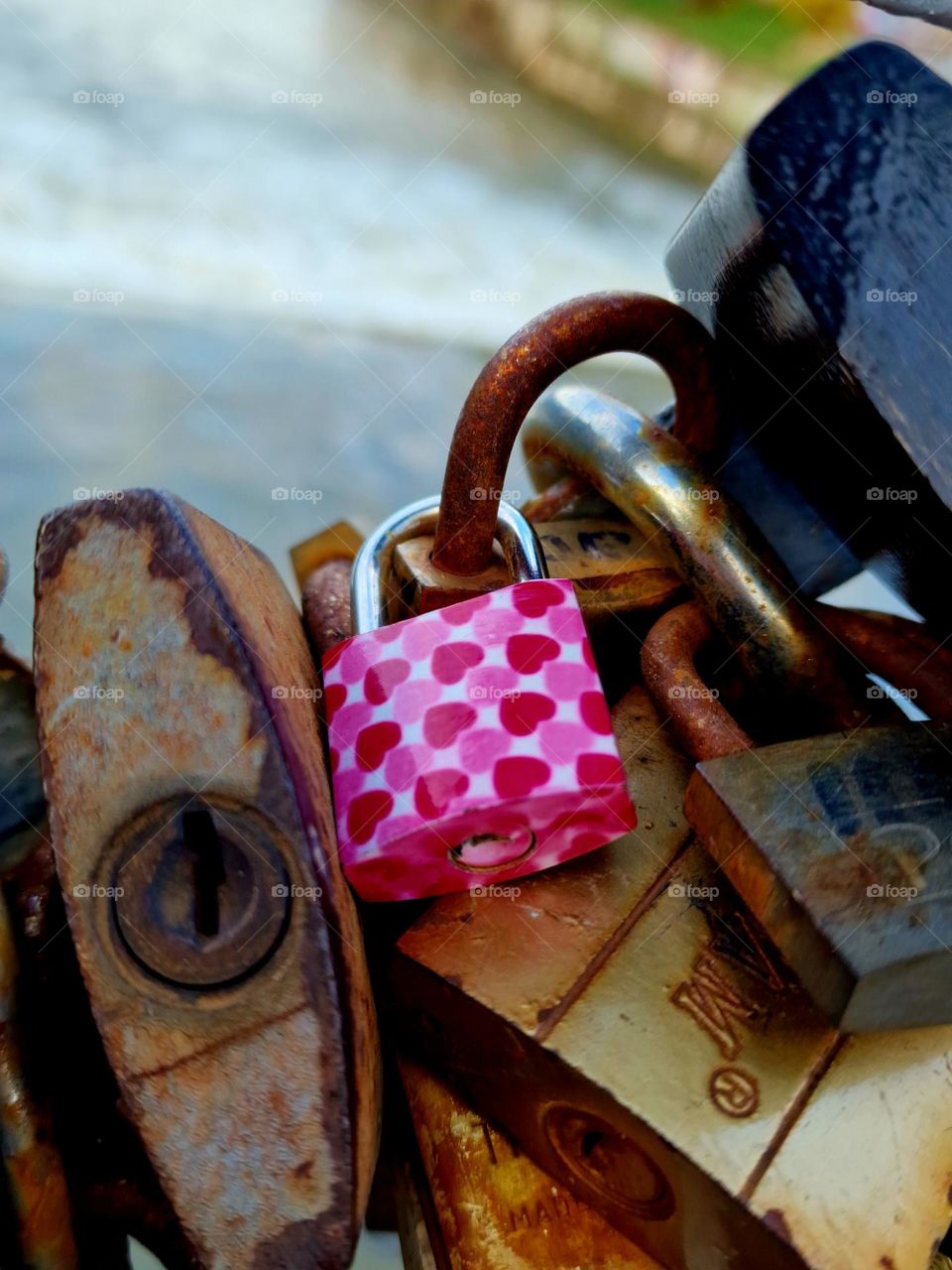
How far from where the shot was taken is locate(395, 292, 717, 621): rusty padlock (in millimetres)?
690

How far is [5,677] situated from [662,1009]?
47 cm

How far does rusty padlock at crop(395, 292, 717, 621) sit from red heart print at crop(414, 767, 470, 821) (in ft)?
0.58

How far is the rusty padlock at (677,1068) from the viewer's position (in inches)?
20.3

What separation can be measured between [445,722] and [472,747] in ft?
0.08

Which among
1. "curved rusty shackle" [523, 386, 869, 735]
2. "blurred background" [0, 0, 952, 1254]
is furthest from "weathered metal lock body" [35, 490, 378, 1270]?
"blurred background" [0, 0, 952, 1254]

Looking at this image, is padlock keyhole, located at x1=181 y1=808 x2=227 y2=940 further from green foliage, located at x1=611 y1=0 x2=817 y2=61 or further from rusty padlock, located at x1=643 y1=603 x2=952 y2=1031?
green foliage, located at x1=611 y1=0 x2=817 y2=61

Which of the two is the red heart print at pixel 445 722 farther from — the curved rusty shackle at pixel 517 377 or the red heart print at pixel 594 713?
the curved rusty shackle at pixel 517 377

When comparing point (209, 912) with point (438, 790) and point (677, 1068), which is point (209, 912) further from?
point (677, 1068)

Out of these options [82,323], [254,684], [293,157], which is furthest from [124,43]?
[254,684]

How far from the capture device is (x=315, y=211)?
1730mm

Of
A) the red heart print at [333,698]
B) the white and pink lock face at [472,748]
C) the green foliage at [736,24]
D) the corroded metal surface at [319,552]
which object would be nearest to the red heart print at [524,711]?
the white and pink lock face at [472,748]

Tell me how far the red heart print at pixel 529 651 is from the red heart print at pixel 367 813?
11 centimetres

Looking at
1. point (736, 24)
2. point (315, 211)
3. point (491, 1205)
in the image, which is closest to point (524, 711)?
point (491, 1205)

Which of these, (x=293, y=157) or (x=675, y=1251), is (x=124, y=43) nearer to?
(x=293, y=157)
